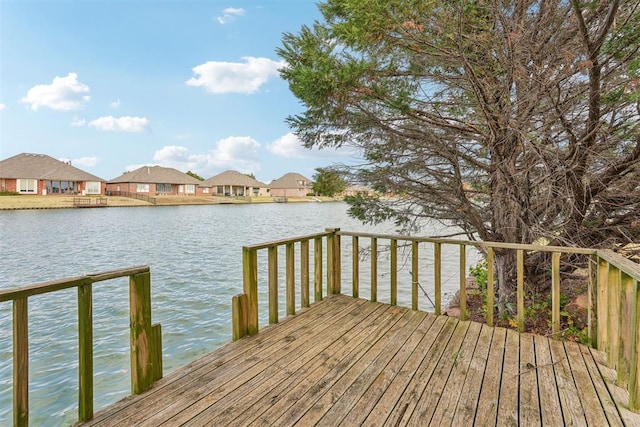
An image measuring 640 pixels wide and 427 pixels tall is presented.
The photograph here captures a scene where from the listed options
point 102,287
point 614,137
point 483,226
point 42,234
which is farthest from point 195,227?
point 614,137

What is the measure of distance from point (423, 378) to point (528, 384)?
67 centimetres

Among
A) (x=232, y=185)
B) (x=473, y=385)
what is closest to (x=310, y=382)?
(x=473, y=385)

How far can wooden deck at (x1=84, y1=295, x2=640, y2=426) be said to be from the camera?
167cm

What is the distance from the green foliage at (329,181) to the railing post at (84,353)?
9.24 feet

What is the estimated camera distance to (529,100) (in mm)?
2855

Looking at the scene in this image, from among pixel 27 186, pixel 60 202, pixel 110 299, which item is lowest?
pixel 110 299

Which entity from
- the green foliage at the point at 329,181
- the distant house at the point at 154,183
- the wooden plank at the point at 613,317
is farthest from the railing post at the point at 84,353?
the distant house at the point at 154,183

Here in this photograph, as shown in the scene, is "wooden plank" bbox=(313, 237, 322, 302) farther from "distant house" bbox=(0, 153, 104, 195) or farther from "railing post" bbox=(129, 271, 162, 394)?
"distant house" bbox=(0, 153, 104, 195)

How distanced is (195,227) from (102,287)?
9.29 m

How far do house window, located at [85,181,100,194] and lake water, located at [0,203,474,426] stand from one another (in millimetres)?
24354

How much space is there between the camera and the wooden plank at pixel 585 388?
165cm

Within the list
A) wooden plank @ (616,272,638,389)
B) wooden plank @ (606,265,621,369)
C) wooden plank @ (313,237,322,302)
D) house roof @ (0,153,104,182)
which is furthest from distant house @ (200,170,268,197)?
wooden plank @ (616,272,638,389)

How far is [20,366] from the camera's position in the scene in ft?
4.77

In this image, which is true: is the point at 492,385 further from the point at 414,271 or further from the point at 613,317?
the point at 414,271
